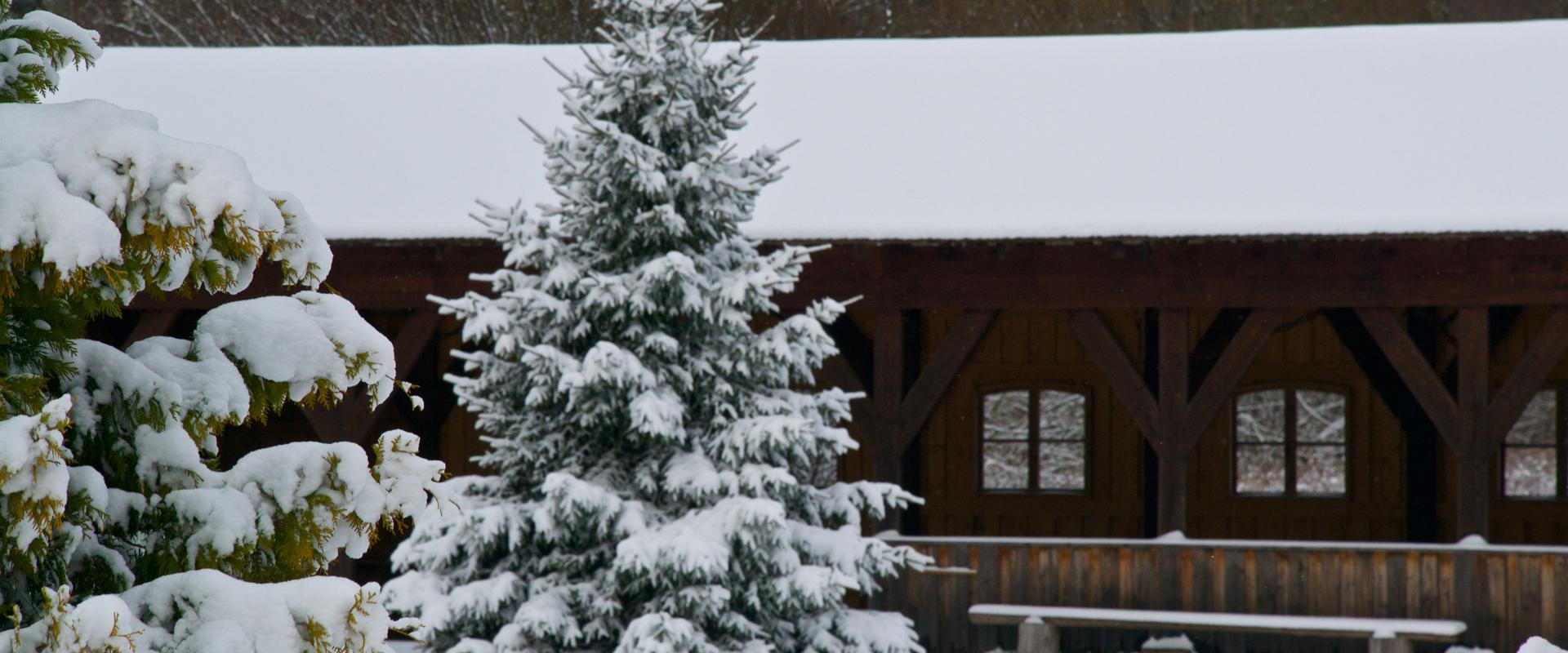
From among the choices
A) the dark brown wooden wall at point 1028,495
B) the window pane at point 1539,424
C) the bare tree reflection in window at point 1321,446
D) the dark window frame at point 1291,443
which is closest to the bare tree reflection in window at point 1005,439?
the dark brown wooden wall at point 1028,495

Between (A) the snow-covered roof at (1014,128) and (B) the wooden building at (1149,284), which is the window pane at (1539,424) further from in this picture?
(A) the snow-covered roof at (1014,128)

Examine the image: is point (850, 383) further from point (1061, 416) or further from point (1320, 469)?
point (1320, 469)

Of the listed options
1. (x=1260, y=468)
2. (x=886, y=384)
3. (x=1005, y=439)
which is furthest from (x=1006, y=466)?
(x=886, y=384)


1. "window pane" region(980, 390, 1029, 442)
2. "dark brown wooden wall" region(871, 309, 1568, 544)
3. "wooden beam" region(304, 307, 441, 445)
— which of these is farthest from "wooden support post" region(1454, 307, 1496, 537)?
"wooden beam" region(304, 307, 441, 445)

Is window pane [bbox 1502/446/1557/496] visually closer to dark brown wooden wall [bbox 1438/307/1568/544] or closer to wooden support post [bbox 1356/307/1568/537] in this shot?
dark brown wooden wall [bbox 1438/307/1568/544]

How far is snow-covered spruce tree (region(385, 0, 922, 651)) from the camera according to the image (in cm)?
823

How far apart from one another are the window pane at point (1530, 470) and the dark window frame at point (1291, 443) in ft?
5.19

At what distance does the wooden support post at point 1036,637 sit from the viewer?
11.0 meters

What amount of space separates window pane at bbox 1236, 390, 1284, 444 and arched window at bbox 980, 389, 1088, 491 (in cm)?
161

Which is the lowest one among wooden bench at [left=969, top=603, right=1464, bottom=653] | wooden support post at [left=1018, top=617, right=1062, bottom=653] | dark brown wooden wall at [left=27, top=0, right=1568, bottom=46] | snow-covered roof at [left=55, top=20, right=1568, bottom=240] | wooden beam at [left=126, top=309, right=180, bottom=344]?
wooden support post at [left=1018, top=617, right=1062, bottom=653]

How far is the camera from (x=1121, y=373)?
1166 cm

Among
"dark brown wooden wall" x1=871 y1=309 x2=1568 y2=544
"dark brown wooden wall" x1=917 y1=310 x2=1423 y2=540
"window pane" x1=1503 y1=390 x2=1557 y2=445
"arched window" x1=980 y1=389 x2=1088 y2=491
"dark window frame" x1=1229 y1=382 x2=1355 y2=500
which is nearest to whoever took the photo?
"dark brown wooden wall" x1=871 y1=309 x2=1568 y2=544

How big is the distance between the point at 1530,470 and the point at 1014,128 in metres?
6.39

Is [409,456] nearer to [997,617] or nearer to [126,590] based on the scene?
[126,590]
